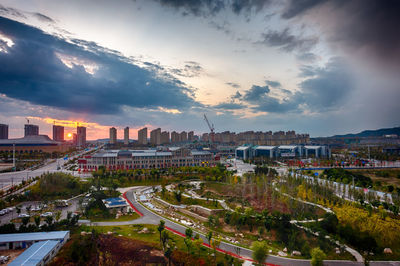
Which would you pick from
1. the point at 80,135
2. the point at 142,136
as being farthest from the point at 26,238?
the point at 80,135

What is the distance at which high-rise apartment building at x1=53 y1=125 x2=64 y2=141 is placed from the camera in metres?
79.7

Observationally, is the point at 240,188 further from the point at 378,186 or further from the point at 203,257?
the point at 378,186

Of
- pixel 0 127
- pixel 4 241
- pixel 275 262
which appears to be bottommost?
pixel 275 262

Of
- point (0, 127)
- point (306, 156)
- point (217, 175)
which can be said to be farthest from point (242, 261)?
point (0, 127)

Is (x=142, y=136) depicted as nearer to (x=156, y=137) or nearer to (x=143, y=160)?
(x=156, y=137)

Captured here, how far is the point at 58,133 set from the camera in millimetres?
81062

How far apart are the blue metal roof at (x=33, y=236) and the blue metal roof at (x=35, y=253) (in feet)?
1.88

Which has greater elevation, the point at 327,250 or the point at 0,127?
the point at 0,127

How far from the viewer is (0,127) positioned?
6181cm

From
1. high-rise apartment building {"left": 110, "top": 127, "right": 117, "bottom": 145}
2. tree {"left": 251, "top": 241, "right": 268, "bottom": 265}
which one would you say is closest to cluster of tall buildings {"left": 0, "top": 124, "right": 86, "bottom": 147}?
high-rise apartment building {"left": 110, "top": 127, "right": 117, "bottom": 145}

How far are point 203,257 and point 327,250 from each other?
604 centimetres

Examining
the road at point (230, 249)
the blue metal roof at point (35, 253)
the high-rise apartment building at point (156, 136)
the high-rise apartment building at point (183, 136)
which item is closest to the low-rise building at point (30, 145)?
the high-rise apartment building at point (156, 136)

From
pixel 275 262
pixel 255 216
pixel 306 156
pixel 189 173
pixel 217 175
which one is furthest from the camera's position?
pixel 306 156

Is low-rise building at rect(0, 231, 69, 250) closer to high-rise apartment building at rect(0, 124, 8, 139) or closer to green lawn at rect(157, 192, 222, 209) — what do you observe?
green lawn at rect(157, 192, 222, 209)
